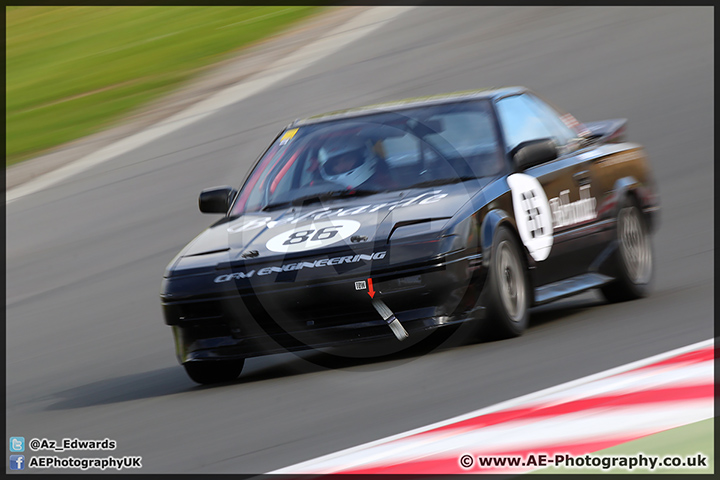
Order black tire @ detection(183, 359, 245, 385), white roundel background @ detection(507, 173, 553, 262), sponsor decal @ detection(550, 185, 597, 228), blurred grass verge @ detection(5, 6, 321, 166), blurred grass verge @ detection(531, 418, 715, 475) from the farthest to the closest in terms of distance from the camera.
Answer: blurred grass verge @ detection(5, 6, 321, 166) → sponsor decal @ detection(550, 185, 597, 228) → white roundel background @ detection(507, 173, 553, 262) → black tire @ detection(183, 359, 245, 385) → blurred grass verge @ detection(531, 418, 715, 475)

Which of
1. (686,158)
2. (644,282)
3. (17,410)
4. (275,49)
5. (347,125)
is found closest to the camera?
(17,410)

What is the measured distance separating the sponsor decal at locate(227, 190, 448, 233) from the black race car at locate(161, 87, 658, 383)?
14 millimetres

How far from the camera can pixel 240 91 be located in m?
13.7

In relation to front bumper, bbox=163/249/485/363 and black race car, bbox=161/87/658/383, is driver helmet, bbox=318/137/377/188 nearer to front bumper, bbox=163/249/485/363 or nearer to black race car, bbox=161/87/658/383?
black race car, bbox=161/87/658/383

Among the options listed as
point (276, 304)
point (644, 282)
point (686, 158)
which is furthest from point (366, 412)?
point (686, 158)

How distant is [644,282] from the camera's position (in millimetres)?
7434

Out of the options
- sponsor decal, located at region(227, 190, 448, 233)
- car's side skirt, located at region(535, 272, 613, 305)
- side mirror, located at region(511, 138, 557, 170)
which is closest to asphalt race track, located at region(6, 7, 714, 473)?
car's side skirt, located at region(535, 272, 613, 305)

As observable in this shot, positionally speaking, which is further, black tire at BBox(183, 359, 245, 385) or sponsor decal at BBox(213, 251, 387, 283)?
black tire at BBox(183, 359, 245, 385)

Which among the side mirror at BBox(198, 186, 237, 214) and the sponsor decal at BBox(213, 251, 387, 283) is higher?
the side mirror at BBox(198, 186, 237, 214)

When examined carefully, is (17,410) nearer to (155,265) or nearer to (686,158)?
(155,265)

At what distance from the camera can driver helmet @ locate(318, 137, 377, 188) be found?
6414 millimetres

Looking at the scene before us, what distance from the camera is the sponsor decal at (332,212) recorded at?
5887mm

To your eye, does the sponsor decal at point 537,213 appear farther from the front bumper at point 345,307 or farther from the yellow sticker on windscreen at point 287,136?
the yellow sticker on windscreen at point 287,136

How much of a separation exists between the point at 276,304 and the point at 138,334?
2.53 m
